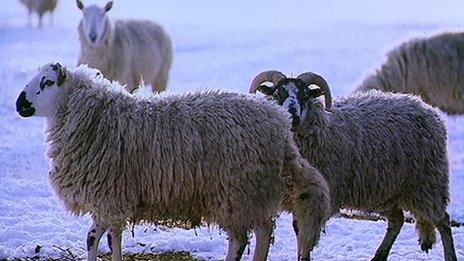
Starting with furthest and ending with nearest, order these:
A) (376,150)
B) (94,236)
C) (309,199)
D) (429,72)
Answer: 1. (429,72)
2. (376,150)
3. (309,199)
4. (94,236)

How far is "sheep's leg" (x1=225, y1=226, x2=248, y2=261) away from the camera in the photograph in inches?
239

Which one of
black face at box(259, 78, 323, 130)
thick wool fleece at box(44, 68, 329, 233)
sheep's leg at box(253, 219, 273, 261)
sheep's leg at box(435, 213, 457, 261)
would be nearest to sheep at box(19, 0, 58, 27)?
black face at box(259, 78, 323, 130)

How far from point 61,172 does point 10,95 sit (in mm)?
11083

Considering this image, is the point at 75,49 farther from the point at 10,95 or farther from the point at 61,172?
the point at 61,172

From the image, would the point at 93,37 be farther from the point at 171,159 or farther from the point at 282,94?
the point at 171,159

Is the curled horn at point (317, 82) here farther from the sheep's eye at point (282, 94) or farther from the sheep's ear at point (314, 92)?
the sheep's eye at point (282, 94)

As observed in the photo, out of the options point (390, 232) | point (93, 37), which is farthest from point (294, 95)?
point (93, 37)

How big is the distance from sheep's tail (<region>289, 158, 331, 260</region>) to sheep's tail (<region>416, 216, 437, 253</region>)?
1.19 meters

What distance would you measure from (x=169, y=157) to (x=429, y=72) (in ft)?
21.9

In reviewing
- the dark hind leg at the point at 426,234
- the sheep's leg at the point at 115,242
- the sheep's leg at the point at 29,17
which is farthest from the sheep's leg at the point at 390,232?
the sheep's leg at the point at 29,17

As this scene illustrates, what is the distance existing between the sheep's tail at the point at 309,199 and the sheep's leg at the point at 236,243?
44 centimetres

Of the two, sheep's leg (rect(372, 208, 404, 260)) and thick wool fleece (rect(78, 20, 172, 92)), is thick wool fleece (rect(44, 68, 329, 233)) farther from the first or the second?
thick wool fleece (rect(78, 20, 172, 92))

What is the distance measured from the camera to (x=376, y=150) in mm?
6867

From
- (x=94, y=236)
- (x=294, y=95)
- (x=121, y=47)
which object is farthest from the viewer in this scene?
(x=121, y=47)
